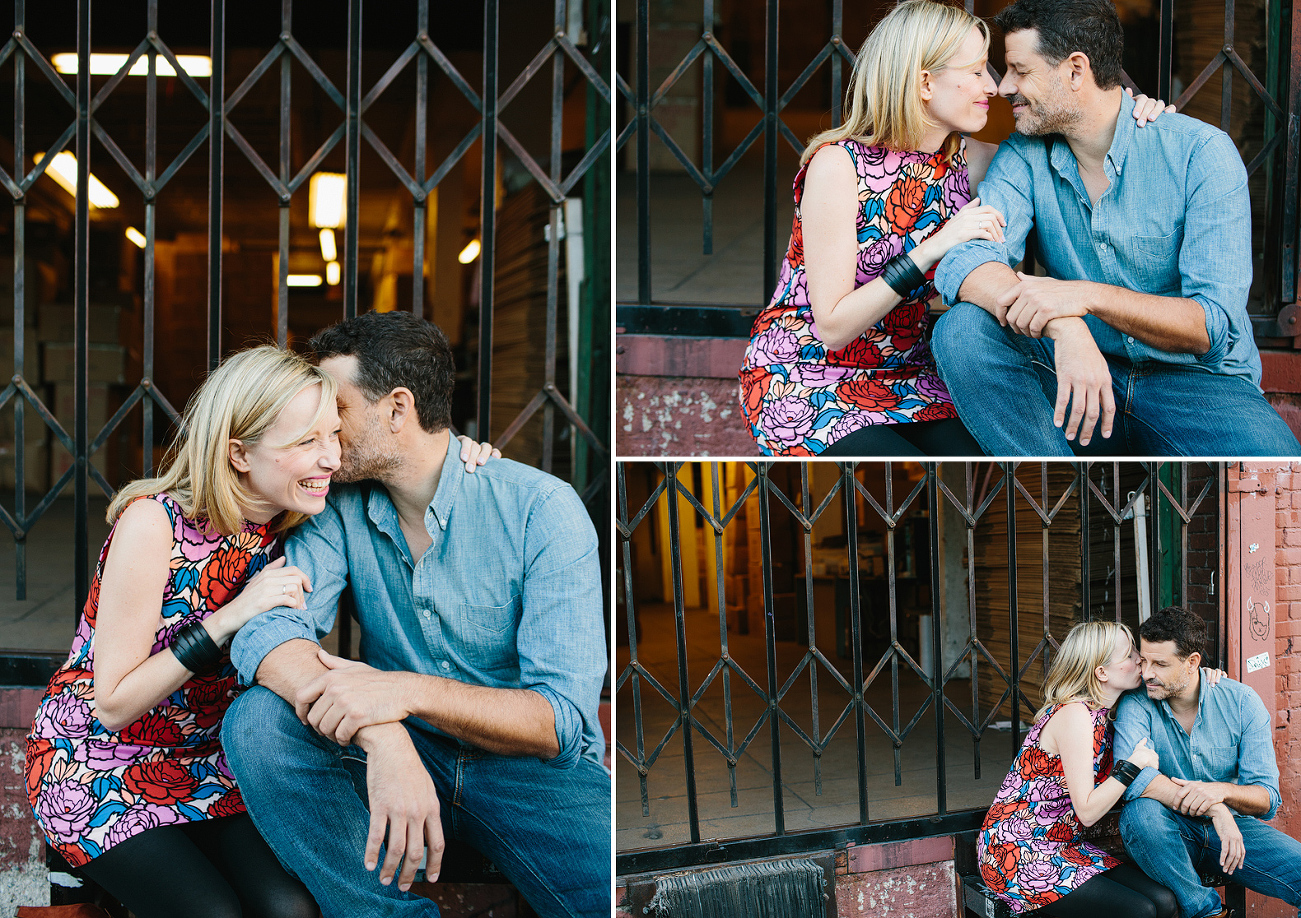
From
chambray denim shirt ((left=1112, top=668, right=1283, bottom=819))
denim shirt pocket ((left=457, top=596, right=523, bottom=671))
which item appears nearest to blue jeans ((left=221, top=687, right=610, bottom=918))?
denim shirt pocket ((left=457, top=596, right=523, bottom=671))

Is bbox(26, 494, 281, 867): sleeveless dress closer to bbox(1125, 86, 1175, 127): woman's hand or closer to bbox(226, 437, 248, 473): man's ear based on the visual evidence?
bbox(226, 437, 248, 473): man's ear

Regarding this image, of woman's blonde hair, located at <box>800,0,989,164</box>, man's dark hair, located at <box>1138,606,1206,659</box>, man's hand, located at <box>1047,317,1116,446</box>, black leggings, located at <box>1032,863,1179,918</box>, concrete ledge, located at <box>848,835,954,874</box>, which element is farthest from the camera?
concrete ledge, located at <box>848,835,954,874</box>

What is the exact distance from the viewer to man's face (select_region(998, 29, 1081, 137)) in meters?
2.35

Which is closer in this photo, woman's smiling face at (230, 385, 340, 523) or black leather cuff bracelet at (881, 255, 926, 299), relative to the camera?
woman's smiling face at (230, 385, 340, 523)

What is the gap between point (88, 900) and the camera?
239 centimetres

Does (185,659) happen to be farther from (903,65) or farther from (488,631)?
(903,65)

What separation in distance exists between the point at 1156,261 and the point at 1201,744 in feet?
5.05

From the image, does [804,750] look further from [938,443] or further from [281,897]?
[281,897]

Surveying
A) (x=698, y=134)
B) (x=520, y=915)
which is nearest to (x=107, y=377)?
(x=698, y=134)

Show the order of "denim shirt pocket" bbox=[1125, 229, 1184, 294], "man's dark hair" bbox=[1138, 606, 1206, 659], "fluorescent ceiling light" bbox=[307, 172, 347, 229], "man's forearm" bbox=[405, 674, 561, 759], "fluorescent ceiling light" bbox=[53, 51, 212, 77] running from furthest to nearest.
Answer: "fluorescent ceiling light" bbox=[307, 172, 347, 229], "fluorescent ceiling light" bbox=[53, 51, 212, 77], "man's dark hair" bbox=[1138, 606, 1206, 659], "denim shirt pocket" bbox=[1125, 229, 1184, 294], "man's forearm" bbox=[405, 674, 561, 759]

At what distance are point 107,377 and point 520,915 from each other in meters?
7.35

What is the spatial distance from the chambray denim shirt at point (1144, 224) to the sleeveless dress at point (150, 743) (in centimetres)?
Answer: 200

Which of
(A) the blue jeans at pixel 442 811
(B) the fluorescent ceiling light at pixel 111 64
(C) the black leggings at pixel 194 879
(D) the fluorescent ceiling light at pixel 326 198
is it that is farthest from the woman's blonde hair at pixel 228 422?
(B) the fluorescent ceiling light at pixel 111 64

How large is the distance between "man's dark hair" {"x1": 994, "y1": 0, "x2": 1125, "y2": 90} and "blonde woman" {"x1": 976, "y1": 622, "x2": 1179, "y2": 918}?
1713mm
